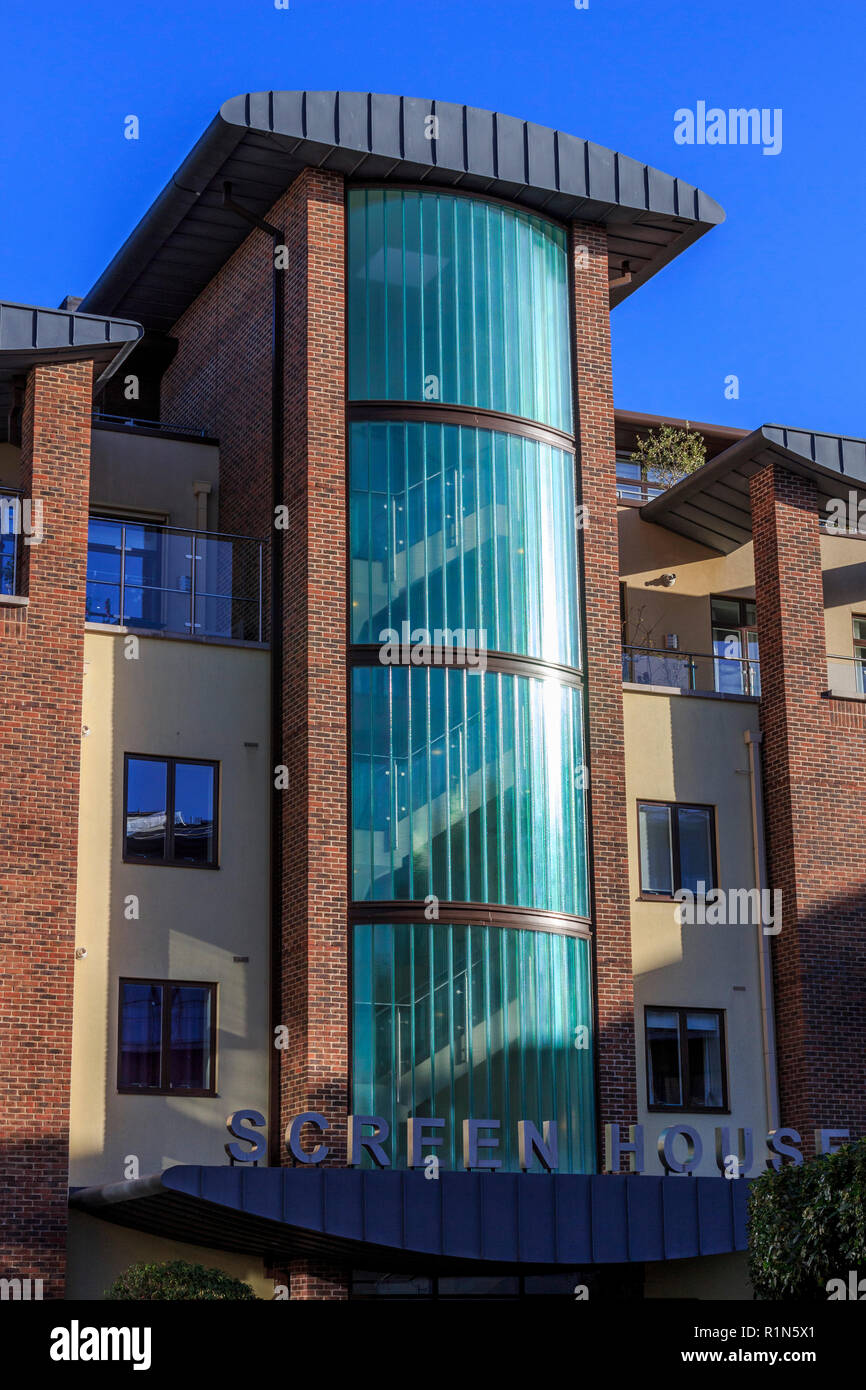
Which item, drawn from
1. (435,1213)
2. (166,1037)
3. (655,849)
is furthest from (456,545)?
(435,1213)

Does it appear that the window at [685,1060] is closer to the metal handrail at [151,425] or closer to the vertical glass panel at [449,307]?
the vertical glass panel at [449,307]

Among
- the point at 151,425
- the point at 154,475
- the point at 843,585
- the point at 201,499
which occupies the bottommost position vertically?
the point at 843,585

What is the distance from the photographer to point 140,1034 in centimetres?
2483

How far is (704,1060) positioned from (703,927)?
6.49ft

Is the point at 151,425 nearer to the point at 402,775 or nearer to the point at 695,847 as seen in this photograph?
the point at 402,775

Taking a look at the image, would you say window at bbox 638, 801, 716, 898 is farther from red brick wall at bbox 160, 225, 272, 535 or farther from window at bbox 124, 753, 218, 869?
red brick wall at bbox 160, 225, 272, 535

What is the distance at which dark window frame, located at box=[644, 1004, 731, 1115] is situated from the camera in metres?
27.3

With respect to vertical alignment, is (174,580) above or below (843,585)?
below

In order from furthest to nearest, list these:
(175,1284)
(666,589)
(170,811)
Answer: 1. (666,589)
2. (170,811)
3. (175,1284)

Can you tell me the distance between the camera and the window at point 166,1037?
2470cm

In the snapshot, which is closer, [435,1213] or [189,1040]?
[435,1213]

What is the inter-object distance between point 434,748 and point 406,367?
5.66 meters

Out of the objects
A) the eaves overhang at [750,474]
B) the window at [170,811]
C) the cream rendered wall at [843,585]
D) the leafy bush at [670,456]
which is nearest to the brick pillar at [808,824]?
the eaves overhang at [750,474]
